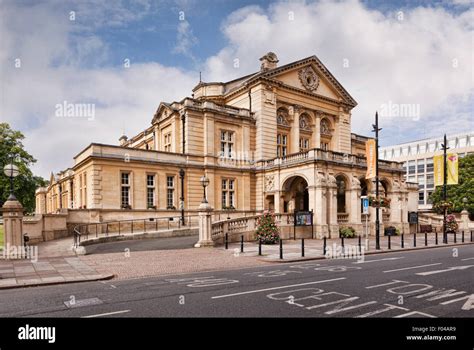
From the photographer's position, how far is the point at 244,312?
708cm

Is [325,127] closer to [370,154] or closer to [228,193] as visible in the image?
[228,193]

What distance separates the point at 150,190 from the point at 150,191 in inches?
3.4

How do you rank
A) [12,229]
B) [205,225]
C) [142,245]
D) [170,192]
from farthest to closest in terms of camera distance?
1. [170,192]
2. [205,225]
3. [142,245]
4. [12,229]

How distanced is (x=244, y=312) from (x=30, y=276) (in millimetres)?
8420

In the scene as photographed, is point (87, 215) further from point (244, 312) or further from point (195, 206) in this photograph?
point (244, 312)

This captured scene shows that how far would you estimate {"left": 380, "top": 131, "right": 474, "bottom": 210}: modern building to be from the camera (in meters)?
82.1

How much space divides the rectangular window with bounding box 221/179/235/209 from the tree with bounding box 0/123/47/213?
25.4 metres

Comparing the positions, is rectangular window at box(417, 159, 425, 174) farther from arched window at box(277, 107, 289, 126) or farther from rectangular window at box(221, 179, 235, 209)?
rectangular window at box(221, 179, 235, 209)

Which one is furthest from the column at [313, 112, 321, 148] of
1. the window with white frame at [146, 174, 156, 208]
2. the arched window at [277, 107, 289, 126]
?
the window with white frame at [146, 174, 156, 208]

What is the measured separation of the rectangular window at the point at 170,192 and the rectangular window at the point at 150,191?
4.24ft

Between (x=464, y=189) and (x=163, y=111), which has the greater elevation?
(x=163, y=111)

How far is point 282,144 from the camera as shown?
3641cm

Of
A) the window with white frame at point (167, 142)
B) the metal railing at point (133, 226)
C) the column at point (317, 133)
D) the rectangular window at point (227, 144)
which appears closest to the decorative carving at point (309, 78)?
the column at point (317, 133)

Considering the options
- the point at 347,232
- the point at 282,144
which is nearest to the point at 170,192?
the point at 282,144
